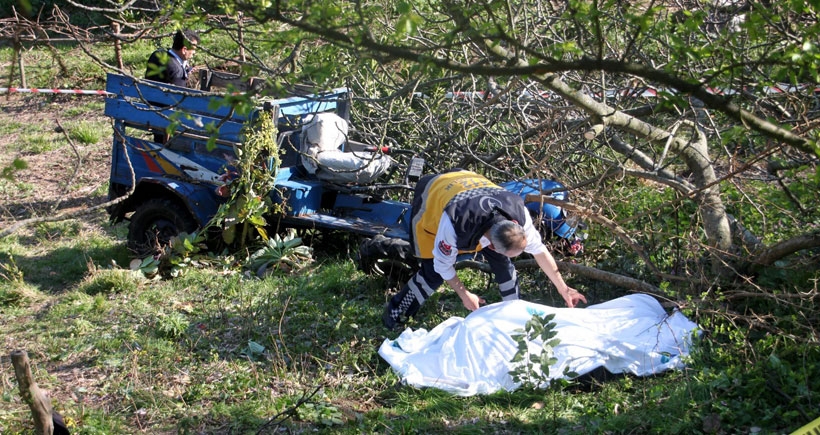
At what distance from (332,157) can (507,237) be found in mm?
2645

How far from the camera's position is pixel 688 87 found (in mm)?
2988

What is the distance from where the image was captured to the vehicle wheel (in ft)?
20.9

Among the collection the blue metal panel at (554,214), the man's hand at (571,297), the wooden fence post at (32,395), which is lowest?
the wooden fence post at (32,395)

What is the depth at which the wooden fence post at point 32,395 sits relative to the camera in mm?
3557

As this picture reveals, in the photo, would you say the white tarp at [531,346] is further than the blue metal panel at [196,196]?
No

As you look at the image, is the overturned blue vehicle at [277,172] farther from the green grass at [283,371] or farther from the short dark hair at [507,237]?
Result: the short dark hair at [507,237]

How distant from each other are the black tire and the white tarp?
9.62ft

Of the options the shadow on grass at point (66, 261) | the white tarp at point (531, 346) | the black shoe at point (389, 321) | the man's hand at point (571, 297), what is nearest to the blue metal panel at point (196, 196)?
the shadow on grass at point (66, 261)

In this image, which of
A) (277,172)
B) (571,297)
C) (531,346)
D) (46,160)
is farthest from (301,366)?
(46,160)

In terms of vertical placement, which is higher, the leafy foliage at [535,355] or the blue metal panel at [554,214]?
the blue metal panel at [554,214]

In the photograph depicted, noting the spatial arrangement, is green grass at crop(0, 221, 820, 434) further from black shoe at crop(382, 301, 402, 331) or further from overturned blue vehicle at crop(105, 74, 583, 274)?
overturned blue vehicle at crop(105, 74, 583, 274)

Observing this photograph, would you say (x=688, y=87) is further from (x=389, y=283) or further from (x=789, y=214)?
(x=389, y=283)

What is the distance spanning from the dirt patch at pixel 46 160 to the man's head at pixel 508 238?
5040mm

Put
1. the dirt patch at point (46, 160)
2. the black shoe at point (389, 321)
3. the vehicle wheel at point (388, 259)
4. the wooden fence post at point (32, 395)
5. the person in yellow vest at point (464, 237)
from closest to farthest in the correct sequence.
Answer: the wooden fence post at point (32, 395) < the person in yellow vest at point (464, 237) < the black shoe at point (389, 321) < the vehicle wheel at point (388, 259) < the dirt patch at point (46, 160)
